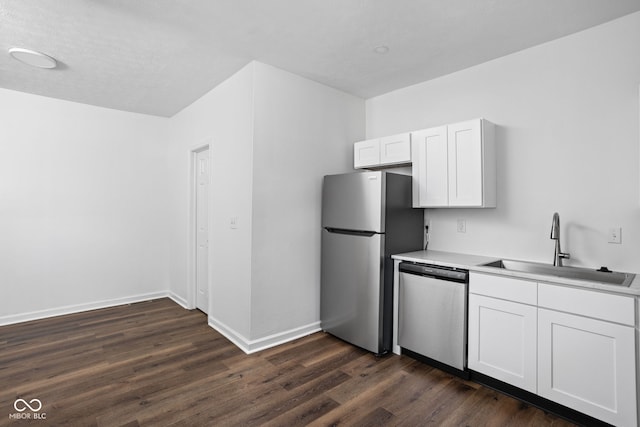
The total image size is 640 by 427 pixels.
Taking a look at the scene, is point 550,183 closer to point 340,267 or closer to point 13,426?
point 340,267

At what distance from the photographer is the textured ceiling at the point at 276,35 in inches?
81.3

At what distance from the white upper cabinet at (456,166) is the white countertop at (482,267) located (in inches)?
17.7

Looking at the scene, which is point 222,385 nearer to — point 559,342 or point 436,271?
point 436,271

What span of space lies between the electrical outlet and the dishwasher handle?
97 cm

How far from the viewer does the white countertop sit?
69.4 inches

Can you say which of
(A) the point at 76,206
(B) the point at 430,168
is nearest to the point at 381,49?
(B) the point at 430,168

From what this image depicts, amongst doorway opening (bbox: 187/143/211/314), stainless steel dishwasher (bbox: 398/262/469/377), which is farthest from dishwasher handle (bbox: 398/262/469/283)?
doorway opening (bbox: 187/143/211/314)

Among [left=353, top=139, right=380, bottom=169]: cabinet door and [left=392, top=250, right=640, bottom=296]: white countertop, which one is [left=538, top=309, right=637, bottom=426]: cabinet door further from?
[left=353, top=139, right=380, bottom=169]: cabinet door

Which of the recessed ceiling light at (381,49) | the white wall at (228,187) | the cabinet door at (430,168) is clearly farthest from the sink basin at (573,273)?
the white wall at (228,187)

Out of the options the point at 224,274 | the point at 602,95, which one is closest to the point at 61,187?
the point at 224,274

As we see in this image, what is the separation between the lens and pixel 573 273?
2.28m

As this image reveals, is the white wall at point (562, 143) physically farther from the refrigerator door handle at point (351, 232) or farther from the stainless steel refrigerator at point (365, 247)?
the refrigerator door handle at point (351, 232)

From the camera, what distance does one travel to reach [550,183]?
8.10 ft

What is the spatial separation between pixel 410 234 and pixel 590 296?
1.41 metres
